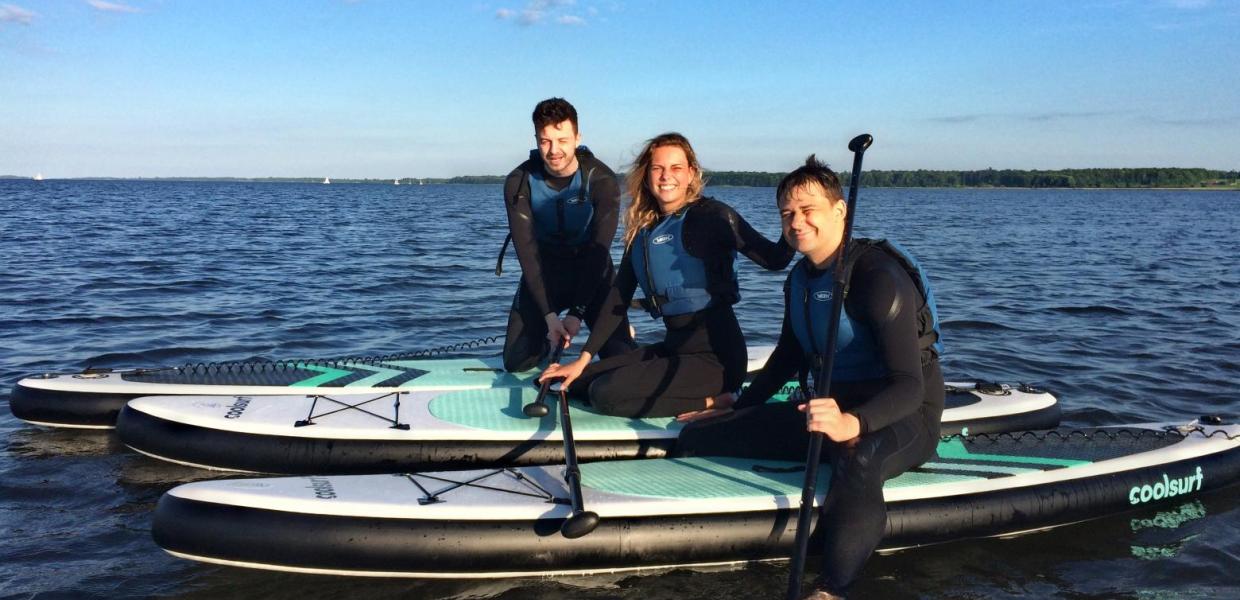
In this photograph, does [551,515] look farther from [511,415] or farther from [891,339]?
[891,339]

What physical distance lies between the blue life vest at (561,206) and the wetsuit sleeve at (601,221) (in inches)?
2.5

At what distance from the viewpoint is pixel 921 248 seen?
76.0ft

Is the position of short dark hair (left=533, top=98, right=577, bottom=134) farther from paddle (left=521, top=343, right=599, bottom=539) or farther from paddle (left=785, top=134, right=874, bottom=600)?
paddle (left=785, top=134, right=874, bottom=600)

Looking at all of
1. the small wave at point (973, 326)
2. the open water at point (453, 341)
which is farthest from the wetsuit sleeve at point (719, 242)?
the small wave at point (973, 326)

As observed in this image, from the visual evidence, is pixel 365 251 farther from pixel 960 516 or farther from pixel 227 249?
pixel 960 516

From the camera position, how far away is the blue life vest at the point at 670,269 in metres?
4.92

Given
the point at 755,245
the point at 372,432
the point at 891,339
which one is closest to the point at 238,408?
the point at 372,432

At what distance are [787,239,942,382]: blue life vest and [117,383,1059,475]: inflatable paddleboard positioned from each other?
4.19ft

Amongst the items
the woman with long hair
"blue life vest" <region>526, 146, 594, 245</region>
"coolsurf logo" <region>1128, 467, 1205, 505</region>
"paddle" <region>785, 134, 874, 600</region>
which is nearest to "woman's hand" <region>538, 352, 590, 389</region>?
the woman with long hair

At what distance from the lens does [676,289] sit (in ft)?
16.4

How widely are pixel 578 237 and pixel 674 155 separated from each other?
164cm

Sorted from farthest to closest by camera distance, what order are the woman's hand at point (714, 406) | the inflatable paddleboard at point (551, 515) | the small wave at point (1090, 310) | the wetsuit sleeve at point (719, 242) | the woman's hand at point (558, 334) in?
the small wave at point (1090, 310) < the woman's hand at point (558, 334) < the woman's hand at point (714, 406) < the wetsuit sleeve at point (719, 242) < the inflatable paddleboard at point (551, 515)

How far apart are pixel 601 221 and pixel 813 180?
2604 mm

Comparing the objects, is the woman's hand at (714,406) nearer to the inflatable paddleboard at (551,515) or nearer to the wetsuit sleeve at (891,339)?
the inflatable paddleboard at (551,515)
